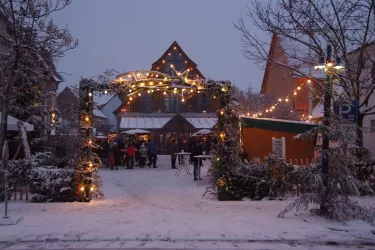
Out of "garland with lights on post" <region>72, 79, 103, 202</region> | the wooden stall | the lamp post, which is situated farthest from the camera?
the wooden stall

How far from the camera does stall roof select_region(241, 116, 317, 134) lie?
663 inches

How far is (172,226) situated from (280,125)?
10.3 m

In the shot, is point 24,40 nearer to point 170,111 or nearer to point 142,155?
point 142,155

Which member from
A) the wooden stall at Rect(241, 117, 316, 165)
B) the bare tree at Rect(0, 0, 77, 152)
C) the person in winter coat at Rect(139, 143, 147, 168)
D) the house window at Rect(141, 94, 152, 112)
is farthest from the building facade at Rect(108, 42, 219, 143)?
the bare tree at Rect(0, 0, 77, 152)

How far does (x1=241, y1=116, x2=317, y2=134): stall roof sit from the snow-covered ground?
5.64 metres

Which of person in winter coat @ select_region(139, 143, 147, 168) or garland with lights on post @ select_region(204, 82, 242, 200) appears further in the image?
person in winter coat @ select_region(139, 143, 147, 168)

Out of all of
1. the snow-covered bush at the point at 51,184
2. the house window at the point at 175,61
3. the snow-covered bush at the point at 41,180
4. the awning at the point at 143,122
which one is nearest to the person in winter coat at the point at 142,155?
the snow-covered bush at the point at 41,180

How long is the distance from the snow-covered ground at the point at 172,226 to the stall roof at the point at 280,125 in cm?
564

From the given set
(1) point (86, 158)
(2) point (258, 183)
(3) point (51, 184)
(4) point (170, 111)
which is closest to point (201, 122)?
(4) point (170, 111)

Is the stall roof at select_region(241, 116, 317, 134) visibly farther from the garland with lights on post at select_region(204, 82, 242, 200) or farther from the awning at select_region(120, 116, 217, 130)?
the awning at select_region(120, 116, 217, 130)

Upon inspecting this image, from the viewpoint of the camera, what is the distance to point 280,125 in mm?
17719

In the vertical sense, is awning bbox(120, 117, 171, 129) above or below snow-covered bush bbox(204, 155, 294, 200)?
above

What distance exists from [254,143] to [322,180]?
38.4 feet

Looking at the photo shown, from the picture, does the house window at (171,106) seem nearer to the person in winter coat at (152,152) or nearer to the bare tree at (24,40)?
the person in winter coat at (152,152)
